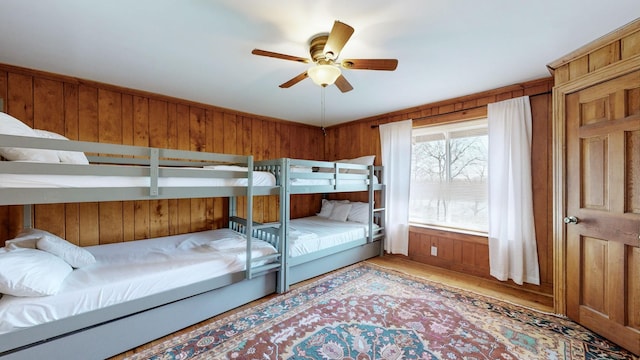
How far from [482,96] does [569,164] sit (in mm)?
1260

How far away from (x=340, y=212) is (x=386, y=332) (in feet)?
7.56

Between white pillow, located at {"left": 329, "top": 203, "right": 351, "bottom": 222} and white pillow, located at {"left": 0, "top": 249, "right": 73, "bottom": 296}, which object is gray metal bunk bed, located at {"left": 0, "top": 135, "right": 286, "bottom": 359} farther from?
white pillow, located at {"left": 329, "top": 203, "right": 351, "bottom": 222}

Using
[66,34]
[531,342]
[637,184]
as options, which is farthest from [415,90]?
[66,34]

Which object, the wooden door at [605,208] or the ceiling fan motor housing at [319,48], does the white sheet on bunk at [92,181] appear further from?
the wooden door at [605,208]

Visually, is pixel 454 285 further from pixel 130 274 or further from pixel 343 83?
pixel 130 274

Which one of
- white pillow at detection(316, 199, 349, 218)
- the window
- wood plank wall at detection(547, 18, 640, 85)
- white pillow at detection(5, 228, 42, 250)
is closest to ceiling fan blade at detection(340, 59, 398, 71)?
wood plank wall at detection(547, 18, 640, 85)

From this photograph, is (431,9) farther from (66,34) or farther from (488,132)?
(66,34)

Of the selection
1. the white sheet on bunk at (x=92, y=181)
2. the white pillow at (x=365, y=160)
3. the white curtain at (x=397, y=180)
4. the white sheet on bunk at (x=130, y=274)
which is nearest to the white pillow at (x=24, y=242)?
the white sheet on bunk at (x=130, y=274)

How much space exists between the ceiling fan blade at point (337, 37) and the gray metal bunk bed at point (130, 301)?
1176mm

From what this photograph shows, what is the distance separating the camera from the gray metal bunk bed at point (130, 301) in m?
1.45

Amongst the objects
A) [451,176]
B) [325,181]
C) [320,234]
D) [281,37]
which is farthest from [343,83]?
[451,176]

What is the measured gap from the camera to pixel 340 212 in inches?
165

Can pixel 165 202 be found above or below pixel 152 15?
below

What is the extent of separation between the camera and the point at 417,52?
2.08 meters
